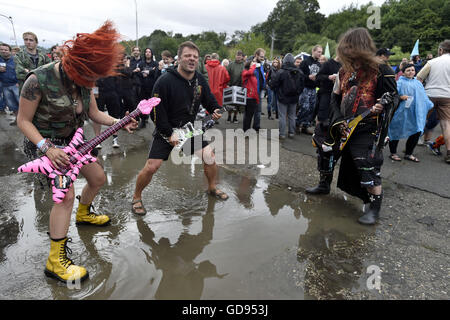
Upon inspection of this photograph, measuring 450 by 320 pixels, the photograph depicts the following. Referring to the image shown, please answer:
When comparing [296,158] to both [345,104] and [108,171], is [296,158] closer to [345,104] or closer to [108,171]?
[345,104]

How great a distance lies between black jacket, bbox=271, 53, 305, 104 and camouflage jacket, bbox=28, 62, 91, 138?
5097mm

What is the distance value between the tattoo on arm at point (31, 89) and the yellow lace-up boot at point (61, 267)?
1202 mm

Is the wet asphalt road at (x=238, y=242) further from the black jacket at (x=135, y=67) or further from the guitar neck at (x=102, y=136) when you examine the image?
the black jacket at (x=135, y=67)

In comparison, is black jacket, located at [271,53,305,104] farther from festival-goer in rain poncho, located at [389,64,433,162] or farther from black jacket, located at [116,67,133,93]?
black jacket, located at [116,67,133,93]

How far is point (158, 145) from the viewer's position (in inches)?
139

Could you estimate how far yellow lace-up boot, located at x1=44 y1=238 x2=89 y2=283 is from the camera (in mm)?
2314

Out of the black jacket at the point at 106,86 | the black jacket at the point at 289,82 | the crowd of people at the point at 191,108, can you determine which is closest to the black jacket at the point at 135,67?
the crowd of people at the point at 191,108

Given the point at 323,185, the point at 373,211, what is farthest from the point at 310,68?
the point at 373,211

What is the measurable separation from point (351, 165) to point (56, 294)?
3.42 meters

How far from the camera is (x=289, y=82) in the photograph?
679cm

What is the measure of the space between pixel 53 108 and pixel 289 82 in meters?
5.48

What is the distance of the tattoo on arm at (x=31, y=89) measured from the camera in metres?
2.25

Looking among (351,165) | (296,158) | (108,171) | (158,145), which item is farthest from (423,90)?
(108,171)
